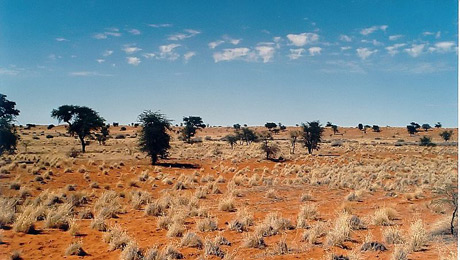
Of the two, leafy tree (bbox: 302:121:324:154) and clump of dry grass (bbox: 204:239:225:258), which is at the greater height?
leafy tree (bbox: 302:121:324:154)

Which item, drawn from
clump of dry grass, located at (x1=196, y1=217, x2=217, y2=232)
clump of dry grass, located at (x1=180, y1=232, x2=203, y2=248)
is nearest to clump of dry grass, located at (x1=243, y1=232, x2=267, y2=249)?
clump of dry grass, located at (x1=180, y1=232, x2=203, y2=248)

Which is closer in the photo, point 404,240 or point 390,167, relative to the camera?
point 404,240

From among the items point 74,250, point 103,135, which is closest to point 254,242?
point 74,250

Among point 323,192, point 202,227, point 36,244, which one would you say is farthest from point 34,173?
point 323,192

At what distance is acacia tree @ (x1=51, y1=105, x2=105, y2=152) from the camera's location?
5242 centimetres

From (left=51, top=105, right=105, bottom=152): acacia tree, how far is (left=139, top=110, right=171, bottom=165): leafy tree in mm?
18988

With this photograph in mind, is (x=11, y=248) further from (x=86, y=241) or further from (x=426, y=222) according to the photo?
(x=426, y=222)

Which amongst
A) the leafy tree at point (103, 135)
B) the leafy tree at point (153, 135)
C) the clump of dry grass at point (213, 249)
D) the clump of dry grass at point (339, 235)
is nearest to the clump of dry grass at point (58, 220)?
the clump of dry grass at point (213, 249)

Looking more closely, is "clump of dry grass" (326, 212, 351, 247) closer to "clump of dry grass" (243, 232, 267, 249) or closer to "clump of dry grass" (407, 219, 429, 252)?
"clump of dry grass" (407, 219, 429, 252)

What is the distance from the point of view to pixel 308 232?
34.9 ft

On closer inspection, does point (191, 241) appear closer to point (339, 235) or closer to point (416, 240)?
point (339, 235)

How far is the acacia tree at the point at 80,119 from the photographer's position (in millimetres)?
52419

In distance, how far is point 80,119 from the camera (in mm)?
53125

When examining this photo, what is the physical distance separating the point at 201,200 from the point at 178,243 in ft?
27.4
